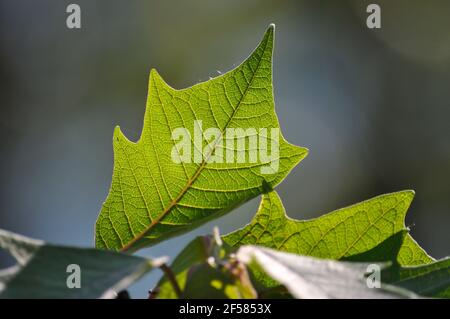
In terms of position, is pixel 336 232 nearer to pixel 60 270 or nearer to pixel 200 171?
pixel 200 171

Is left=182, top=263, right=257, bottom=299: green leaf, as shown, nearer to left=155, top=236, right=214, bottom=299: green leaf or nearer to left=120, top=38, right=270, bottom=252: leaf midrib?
left=155, top=236, right=214, bottom=299: green leaf

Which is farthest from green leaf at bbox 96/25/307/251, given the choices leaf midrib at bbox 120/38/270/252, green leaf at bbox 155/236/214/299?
green leaf at bbox 155/236/214/299

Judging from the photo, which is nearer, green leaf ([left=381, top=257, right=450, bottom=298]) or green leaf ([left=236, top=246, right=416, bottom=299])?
green leaf ([left=236, top=246, right=416, bottom=299])

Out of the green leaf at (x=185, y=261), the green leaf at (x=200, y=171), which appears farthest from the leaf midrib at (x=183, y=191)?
the green leaf at (x=185, y=261)

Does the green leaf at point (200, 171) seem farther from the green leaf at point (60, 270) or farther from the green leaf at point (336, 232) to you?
the green leaf at point (60, 270)

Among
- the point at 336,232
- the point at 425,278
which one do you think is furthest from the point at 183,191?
the point at 425,278
